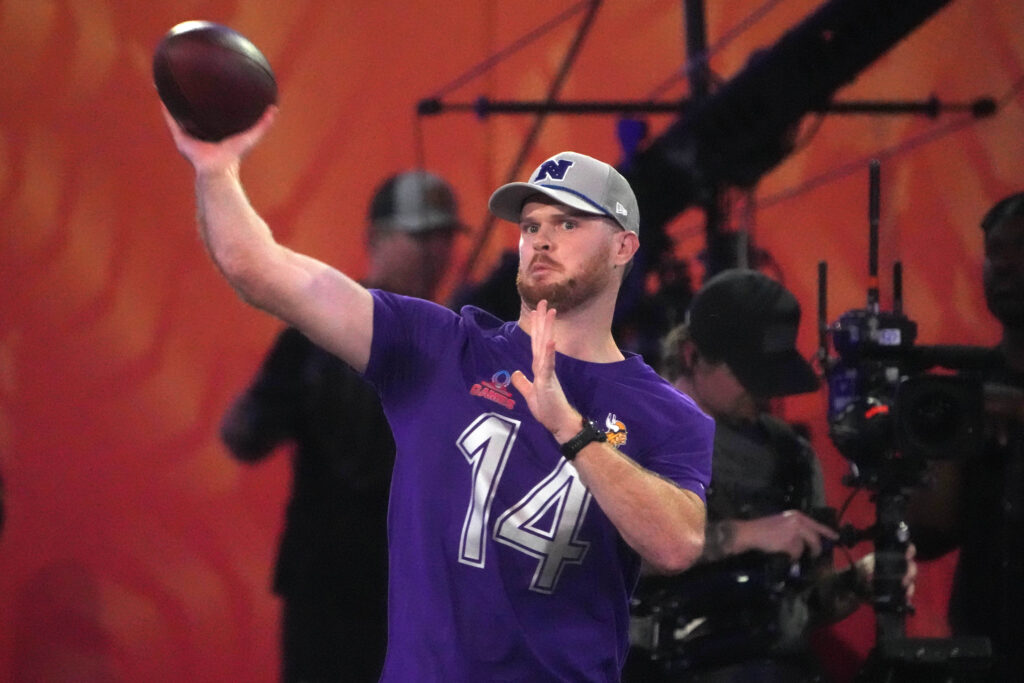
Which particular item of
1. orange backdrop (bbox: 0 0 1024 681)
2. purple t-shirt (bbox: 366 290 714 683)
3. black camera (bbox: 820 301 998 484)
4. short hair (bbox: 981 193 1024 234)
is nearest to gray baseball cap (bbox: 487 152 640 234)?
purple t-shirt (bbox: 366 290 714 683)

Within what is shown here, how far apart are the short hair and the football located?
207 centimetres

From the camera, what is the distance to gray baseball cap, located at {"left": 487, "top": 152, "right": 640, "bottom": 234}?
1.87 metres

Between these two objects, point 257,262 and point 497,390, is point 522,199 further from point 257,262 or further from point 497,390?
point 257,262

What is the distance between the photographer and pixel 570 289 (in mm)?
1833

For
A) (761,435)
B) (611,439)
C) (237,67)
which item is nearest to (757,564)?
(761,435)

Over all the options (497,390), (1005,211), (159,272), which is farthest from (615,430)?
(159,272)

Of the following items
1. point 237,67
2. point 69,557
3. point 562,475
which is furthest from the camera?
point 69,557

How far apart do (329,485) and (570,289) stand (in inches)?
45.1

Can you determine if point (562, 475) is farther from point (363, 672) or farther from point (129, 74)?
point (129, 74)

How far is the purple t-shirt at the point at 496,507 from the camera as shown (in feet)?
5.39

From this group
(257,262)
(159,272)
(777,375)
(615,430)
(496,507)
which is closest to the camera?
(257,262)

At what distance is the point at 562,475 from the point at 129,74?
260cm

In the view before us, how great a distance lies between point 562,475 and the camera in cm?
175

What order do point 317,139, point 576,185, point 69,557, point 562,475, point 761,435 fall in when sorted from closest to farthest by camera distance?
point 562,475
point 576,185
point 761,435
point 69,557
point 317,139
